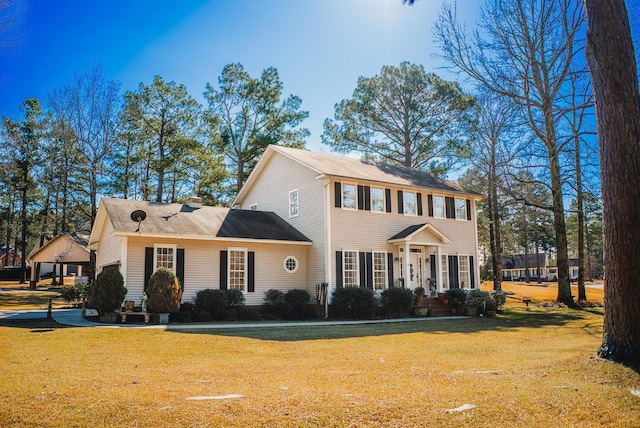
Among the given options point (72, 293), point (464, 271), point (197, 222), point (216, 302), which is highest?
point (197, 222)

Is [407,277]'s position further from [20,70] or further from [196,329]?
[20,70]

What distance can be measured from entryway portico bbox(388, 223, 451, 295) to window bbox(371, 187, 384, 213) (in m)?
1.38

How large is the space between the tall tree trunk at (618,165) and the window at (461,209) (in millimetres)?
16554

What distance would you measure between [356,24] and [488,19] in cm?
667

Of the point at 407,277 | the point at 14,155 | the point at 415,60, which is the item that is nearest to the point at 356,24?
the point at 407,277

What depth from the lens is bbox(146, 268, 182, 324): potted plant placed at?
1523cm

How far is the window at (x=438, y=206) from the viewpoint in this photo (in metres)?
23.1

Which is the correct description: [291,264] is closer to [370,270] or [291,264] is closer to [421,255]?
[370,270]

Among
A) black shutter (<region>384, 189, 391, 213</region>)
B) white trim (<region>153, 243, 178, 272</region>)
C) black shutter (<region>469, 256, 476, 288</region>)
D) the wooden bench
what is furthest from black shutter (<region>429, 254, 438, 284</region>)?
the wooden bench

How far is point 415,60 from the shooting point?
3195 cm

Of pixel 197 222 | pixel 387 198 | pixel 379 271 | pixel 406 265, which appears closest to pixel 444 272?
pixel 406 265

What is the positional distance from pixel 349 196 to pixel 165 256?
7633 millimetres

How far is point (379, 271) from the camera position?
20.7 metres

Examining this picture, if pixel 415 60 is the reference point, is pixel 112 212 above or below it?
below
